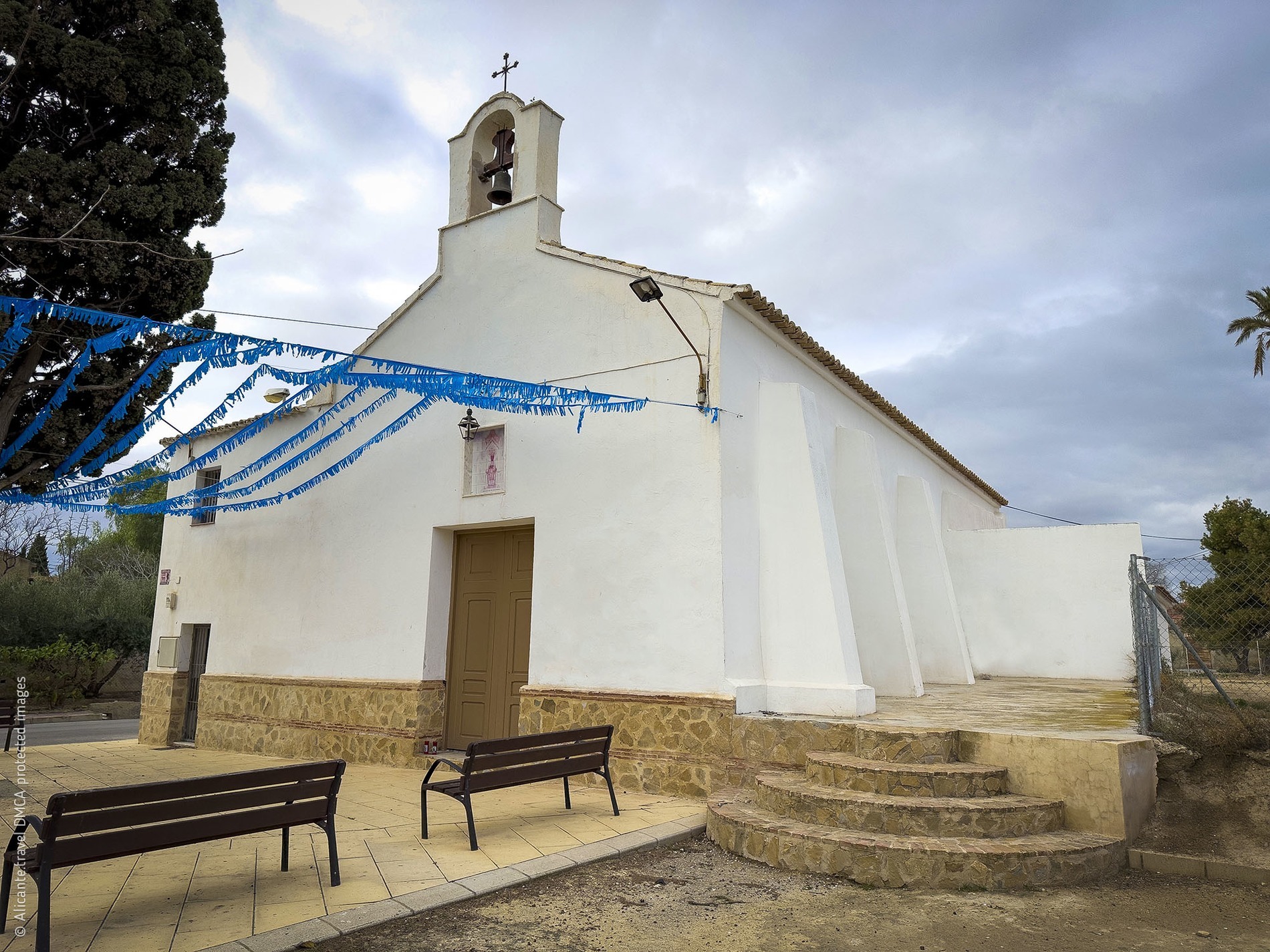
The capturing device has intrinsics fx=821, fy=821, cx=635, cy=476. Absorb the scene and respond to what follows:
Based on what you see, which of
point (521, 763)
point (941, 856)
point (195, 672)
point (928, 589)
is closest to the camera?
point (941, 856)

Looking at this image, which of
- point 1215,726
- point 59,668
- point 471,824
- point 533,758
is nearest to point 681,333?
point 533,758

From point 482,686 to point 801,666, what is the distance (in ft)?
12.2

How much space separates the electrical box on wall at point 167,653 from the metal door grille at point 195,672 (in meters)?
0.23

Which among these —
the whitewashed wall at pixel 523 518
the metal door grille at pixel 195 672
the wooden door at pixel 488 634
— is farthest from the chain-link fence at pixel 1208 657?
the metal door grille at pixel 195 672

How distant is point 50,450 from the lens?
9047 mm

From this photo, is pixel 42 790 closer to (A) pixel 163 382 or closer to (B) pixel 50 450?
(B) pixel 50 450

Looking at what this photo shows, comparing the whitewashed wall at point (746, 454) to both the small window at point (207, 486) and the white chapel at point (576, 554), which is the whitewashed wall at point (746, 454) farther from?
the small window at point (207, 486)

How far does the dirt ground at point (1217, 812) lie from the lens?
522 centimetres

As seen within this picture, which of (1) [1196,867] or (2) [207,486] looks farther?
(2) [207,486]

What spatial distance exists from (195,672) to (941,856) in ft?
37.7

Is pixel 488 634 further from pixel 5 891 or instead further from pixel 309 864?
pixel 5 891

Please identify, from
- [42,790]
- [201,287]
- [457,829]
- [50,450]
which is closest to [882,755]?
[457,829]

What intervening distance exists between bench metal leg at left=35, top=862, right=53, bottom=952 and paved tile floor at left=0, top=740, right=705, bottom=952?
10.1 inches

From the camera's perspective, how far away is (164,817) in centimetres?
405
